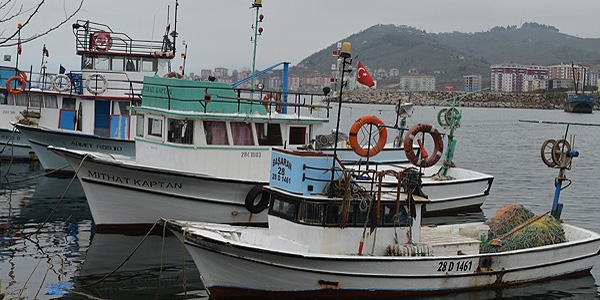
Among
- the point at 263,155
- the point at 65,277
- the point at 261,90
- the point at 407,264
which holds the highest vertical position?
the point at 261,90

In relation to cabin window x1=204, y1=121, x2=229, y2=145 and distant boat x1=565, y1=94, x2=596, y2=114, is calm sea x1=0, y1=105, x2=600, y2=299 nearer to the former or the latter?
cabin window x1=204, y1=121, x2=229, y2=145

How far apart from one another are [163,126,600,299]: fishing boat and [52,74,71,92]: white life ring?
19827mm

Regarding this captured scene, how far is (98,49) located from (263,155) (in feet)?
45.2

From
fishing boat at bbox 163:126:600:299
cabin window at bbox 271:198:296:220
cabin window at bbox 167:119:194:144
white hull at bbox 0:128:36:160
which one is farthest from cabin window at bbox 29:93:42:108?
cabin window at bbox 271:198:296:220

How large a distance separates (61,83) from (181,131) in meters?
15.0

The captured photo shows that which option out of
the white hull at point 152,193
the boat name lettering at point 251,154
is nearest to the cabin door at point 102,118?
the white hull at point 152,193

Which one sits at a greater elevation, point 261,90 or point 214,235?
point 261,90

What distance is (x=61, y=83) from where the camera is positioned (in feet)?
113

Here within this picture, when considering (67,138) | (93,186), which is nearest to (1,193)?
(67,138)

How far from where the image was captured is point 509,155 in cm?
5094

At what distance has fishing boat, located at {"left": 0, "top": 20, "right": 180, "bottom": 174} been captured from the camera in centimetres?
3139

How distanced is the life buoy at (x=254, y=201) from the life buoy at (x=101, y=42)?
14.8 m

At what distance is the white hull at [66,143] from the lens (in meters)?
30.5

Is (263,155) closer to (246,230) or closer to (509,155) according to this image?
(246,230)
